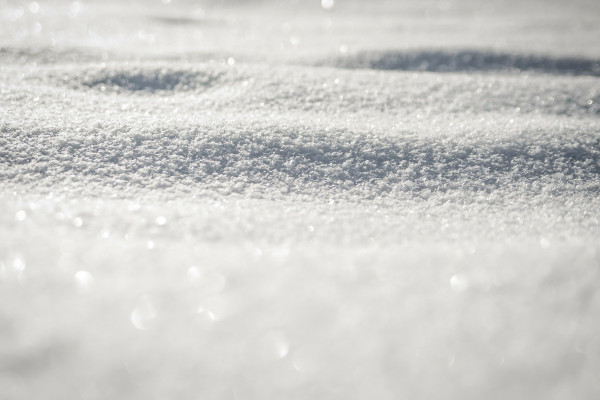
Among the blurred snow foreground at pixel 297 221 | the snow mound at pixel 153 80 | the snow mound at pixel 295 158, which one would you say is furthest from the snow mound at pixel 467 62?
the snow mound at pixel 295 158

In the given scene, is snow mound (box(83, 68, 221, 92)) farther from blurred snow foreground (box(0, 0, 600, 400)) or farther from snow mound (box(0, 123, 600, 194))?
snow mound (box(0, 123, 600, 194))

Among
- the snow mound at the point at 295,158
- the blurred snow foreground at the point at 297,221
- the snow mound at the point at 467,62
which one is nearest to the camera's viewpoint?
the blurred snow foreground at the point at 297,221

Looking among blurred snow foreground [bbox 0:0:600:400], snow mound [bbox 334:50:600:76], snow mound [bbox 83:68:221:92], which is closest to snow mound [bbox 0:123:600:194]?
blurred snow foreground [bbox 0:0:600:400]

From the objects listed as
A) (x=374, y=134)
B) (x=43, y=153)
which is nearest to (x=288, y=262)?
(x=374, y=134)

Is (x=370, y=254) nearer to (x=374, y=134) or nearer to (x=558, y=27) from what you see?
(x=374, y=134)

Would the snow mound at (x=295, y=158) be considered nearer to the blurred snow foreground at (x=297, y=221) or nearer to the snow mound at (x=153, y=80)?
the blurred snow foreground at (x=297, y=221)

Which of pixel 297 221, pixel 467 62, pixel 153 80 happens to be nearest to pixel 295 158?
pixel 297 221
